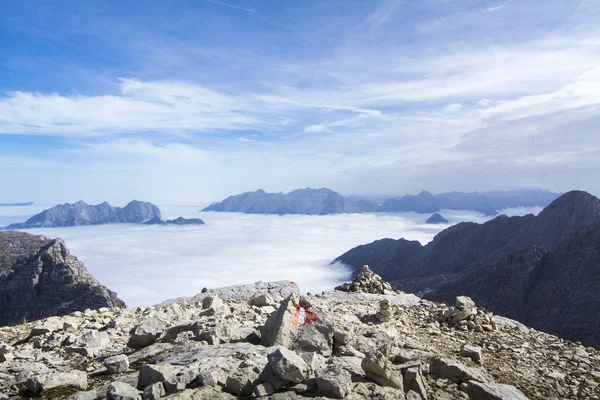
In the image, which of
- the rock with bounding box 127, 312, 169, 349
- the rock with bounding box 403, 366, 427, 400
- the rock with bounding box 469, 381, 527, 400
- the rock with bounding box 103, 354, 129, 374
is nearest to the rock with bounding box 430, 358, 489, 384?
the rock with bounding box 469, 381, 527, 400

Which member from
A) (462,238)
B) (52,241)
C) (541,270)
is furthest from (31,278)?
(462,238)

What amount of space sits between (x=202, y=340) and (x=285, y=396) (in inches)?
137

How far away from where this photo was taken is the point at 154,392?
6.00 m

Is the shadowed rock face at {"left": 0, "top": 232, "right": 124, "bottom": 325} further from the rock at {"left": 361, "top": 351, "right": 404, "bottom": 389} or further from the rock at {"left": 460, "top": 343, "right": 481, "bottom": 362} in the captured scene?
the rock at {"left": 361, "top": 351, "right": 404, "bottom": 389}

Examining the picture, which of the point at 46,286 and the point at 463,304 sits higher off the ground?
the point at 463,304

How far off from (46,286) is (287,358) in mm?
96967

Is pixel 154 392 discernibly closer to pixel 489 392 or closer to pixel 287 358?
pixel 287 358

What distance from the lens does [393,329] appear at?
12398mm

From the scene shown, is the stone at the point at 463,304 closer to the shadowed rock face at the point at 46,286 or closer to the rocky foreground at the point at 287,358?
the rocky foreground at the point at 287,358

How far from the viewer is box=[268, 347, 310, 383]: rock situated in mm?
6328

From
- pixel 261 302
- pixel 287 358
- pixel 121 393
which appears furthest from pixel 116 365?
pixel 261 302

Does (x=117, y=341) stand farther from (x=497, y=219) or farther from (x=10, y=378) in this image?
(x=497, y=219)

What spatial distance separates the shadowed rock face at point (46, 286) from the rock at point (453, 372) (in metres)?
81.1

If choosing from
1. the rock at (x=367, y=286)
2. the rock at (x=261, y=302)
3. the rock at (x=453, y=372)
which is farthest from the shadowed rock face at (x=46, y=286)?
the rock at (x=453, y=372)
